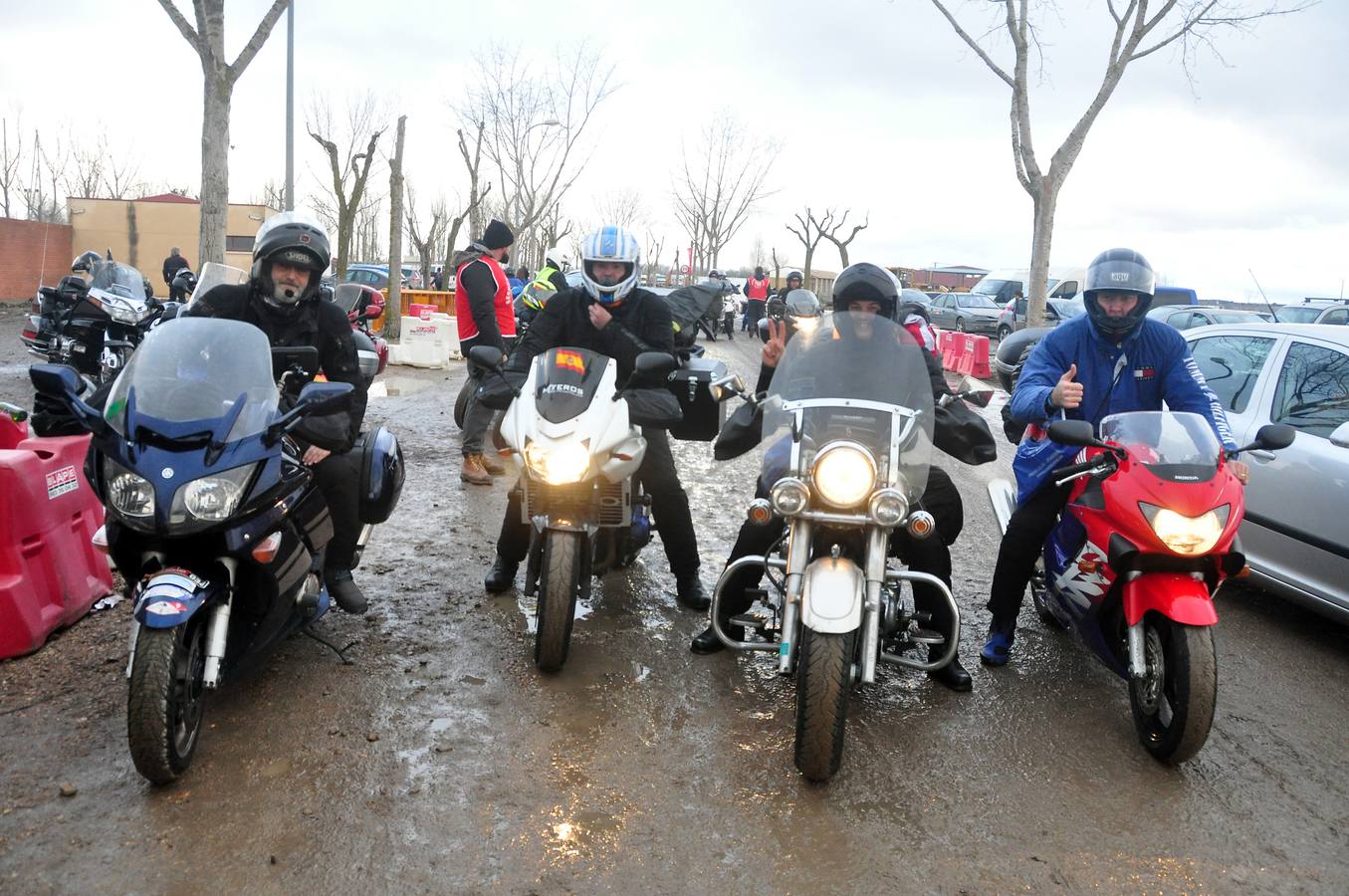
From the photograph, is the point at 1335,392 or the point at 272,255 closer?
the point at 272,255

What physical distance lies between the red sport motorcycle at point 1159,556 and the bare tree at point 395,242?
17560mm

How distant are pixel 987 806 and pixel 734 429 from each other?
1700mm

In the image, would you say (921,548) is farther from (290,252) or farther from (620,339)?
(290,252)

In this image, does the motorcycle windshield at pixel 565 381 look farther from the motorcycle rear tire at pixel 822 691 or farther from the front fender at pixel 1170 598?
the front fender at pixel 1170 598

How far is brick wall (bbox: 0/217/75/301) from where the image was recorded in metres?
30.8

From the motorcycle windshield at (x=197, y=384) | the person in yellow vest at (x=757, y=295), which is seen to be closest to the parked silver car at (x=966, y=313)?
the person in yellow vest at (x=757, y=295)

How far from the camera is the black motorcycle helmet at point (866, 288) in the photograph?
13.8 feet

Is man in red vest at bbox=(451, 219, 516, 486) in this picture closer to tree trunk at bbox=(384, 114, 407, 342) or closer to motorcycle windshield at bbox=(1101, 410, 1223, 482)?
motorcycle windshield at bbox=(1101, 410, 1223, 482)

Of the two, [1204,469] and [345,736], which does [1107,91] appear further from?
[345,736]

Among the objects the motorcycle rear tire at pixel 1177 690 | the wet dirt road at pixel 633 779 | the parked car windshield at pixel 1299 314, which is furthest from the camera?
the parked car windshield at pixel 1299 314

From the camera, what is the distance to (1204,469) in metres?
3.67

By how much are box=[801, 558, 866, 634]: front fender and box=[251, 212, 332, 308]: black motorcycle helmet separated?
→ 242 centimetres

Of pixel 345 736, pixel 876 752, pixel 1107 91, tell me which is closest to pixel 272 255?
pixel 345 736

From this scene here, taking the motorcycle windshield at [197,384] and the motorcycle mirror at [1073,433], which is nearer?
the motorcycle windshield at [197,384]
